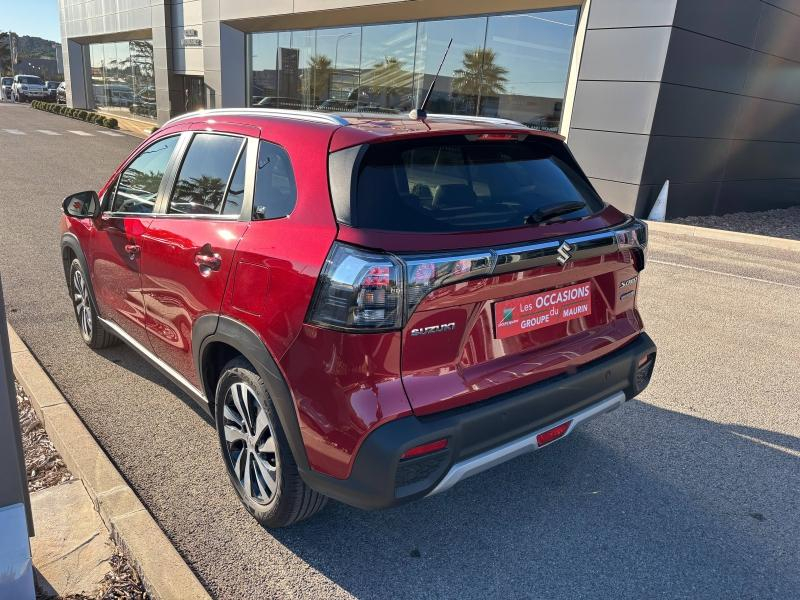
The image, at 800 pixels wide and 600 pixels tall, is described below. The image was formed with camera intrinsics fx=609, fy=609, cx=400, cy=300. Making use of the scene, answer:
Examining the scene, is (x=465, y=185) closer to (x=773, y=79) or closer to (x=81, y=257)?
(x=81, y=257)

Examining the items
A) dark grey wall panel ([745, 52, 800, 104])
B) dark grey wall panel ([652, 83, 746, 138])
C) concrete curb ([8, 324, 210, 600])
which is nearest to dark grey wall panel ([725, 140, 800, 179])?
dark grey wall panel ([652, 83, 746, 138])

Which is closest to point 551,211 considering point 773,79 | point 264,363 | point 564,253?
point 564,253

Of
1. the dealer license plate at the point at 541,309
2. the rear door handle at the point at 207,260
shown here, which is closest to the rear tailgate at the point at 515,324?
the dealer license plate at the point at 541,309

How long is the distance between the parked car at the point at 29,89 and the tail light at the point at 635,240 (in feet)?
179

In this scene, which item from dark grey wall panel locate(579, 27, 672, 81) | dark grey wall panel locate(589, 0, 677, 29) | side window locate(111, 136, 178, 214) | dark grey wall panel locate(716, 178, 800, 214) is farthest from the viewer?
dark grey wall panel locate(716, 178, 800, 214)

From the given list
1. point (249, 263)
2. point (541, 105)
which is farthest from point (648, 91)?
point (249, 263)

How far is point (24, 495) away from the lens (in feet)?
7.00

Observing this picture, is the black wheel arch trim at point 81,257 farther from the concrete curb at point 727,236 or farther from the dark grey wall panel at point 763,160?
the dark grey wall panel at point 763,160

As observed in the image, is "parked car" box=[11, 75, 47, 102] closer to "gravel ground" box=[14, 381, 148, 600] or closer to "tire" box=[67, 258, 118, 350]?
"tire" box=[67, 258, 118, 350]

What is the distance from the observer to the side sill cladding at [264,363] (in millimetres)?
2361

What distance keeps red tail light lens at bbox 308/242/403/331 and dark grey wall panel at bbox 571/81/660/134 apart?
10.1 meters

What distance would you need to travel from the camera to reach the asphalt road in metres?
2.52

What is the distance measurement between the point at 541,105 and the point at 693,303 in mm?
8005

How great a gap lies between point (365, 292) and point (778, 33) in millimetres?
13732
